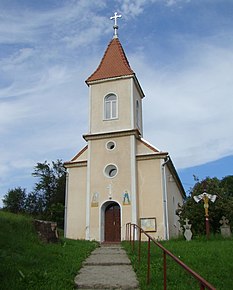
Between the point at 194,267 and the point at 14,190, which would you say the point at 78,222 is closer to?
the point at 194,267

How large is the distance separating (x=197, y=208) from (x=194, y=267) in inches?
395

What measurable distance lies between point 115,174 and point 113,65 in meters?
7.73

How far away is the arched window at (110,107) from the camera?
22938 millimetres

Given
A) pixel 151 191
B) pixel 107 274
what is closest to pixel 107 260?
pixel 107 274

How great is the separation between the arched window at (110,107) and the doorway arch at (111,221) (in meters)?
5.49

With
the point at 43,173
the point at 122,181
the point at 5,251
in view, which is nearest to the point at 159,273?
the point at 5,251

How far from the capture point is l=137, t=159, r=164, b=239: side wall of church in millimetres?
19906

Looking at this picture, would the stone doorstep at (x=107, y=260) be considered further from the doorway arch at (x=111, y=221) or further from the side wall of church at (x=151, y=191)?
the doorway arch at (x=111, y=221)

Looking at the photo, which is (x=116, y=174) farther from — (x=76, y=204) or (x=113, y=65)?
(x=113, y=65)

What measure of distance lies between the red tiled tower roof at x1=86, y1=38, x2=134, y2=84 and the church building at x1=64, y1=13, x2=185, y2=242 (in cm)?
7

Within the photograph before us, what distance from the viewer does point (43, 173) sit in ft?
138

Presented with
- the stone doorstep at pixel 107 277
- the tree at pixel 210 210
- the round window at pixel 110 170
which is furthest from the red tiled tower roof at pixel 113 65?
the stone doorstep at pixel 107 277

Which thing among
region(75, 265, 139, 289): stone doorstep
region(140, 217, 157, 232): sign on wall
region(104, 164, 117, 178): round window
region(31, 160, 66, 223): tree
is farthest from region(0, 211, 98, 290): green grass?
region(31, 160, 66, 223): tree

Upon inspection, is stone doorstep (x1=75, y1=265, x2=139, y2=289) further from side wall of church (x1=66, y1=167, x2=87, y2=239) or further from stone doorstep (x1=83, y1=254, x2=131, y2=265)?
side wall of church (x1=66, y1=167, x2=87, y2=239)
